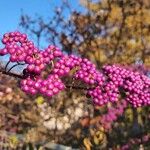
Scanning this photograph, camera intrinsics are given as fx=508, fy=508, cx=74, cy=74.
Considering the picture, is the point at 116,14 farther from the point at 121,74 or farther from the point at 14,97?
the point at 121,74

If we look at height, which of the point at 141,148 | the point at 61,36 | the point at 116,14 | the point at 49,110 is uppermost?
the point at 116,14

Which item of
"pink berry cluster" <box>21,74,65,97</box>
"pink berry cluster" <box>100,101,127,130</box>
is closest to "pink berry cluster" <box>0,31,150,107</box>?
"pink berry cluster" <box>21,74,65,97</box>

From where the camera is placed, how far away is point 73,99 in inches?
655

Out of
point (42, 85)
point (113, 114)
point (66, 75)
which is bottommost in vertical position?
point (42, 85)

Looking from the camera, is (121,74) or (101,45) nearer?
(121,74)

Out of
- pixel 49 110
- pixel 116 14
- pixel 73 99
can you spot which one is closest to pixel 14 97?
pixel 49 110

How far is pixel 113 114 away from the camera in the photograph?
604 inches

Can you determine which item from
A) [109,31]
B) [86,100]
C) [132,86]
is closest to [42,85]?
[132,86]

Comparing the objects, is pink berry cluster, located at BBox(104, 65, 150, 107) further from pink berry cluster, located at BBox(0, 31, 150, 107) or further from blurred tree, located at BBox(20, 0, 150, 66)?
blurred tree, located at BBox(20, 0, 150, 66)

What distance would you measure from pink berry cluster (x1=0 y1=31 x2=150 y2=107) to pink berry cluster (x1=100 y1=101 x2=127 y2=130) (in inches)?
426

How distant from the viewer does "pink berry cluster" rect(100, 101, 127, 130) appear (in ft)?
49.3

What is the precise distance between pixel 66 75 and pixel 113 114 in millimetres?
11848

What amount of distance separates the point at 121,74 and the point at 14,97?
33.3 ft

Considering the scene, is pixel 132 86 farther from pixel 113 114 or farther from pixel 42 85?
pixel 113 114
